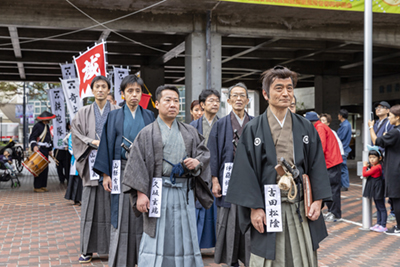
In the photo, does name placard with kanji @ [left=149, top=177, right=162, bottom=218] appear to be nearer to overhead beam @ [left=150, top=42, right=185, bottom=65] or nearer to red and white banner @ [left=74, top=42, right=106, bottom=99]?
red and white banner @ [left=74, top=42, right=106, bottom=99]

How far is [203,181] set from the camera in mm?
Answer: 3770

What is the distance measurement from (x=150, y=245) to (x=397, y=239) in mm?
4155

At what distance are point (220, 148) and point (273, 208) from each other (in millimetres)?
1862

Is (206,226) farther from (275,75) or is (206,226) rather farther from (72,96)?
(72,96)

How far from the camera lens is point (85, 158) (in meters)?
5.11

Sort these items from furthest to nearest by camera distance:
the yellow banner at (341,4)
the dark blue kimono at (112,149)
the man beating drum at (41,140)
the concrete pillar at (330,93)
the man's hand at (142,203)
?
the concrete pillar at (330,93), the man beating drum at (41,140), the yellow banner at (341,4), the dark blue kimono at (112,149), the man's hand at (142,203)

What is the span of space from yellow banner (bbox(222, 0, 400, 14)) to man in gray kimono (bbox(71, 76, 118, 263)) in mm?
5887

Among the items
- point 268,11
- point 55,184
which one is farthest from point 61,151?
point 268,11

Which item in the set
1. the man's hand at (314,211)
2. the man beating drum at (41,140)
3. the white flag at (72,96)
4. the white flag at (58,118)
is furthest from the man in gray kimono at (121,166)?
the white flag at (58,118)

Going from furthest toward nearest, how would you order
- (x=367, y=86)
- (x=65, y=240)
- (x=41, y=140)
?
(x=41, y=140) < (x=367, y=86) < (x=65, y=240)

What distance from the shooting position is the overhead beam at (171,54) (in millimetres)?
13836

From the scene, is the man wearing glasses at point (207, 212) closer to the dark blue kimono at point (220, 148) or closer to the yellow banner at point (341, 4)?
the dark blue kimono at point (220, 148)

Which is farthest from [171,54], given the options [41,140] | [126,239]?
[126,239]

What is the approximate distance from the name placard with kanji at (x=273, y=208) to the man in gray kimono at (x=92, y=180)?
2506 mm
